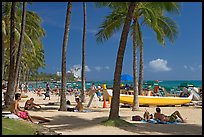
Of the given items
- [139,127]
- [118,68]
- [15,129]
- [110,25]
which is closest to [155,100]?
[110,25]

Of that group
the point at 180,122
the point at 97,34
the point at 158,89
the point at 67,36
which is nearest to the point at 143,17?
the point at 97,34

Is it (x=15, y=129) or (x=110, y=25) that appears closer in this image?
(x=15, y=129)

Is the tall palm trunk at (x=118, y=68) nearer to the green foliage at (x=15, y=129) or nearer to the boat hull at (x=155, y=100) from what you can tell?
the green foliage at (x=15, y=129)

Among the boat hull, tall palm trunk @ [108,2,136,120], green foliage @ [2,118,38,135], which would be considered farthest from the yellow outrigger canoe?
green foliage @ [2,118,38,135]

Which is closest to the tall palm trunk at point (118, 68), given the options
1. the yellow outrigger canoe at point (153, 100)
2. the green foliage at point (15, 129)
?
the green foliage at point (15, 129)

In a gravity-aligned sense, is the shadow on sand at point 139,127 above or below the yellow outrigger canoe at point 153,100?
below

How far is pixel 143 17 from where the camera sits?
15945 millimetres

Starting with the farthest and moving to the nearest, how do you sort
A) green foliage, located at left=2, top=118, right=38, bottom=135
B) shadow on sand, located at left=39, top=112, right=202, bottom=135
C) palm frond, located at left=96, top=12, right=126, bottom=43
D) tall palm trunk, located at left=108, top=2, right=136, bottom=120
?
palm frond, located at left=96, top=12, right=126, bottom=43
tall palm trunk, located at left=108, top=2, right=136, bottom=120
shadow on sand, located at left=39, top=112, right=202, bottom=135
green foliage, located at left=2, top=118, right=38, bottom=135

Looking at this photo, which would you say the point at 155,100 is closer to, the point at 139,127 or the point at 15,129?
the point at 139,127

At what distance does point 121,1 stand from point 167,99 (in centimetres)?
913

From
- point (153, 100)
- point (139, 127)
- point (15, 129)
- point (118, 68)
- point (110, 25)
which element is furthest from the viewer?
point (153, 100)

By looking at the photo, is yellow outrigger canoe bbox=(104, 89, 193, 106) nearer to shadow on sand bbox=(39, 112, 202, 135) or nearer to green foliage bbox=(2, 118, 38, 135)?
shadow on sand bbox=(39, 112, 202, 135)

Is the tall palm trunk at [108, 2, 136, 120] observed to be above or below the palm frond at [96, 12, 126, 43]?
below

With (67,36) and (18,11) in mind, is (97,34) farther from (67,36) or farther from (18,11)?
(18,11)
